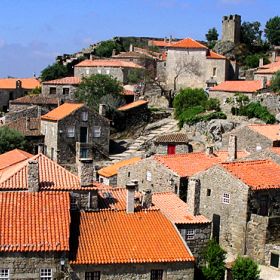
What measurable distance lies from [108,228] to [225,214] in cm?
847

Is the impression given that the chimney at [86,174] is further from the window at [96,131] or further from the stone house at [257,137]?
the window at [96,131]

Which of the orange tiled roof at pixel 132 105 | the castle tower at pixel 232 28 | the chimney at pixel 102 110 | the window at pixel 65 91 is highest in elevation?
the castle tower at pixel 232 28

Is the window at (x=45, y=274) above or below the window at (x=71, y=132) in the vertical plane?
below

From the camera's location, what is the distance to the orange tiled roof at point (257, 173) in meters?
30.4

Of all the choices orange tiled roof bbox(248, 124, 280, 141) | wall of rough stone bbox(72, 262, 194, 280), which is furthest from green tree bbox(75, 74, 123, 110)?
wall of rough stone bbox(72, 262, 194, 280)

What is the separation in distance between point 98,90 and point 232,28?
3672 centimetres

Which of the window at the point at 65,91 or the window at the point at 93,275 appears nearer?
the window at the point at 93,275

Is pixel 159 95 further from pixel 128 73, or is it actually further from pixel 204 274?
pixel 204 274

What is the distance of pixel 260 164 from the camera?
33.2 m

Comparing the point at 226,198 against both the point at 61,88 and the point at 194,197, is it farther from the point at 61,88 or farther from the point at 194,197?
the point at 61,88

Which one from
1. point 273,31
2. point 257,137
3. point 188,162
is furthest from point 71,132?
point 273,31

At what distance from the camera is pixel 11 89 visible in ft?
262

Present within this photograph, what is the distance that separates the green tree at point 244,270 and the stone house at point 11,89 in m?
58.2

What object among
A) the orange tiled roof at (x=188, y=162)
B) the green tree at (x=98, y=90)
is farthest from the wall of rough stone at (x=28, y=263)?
the green tree at (x=98, y=90)
